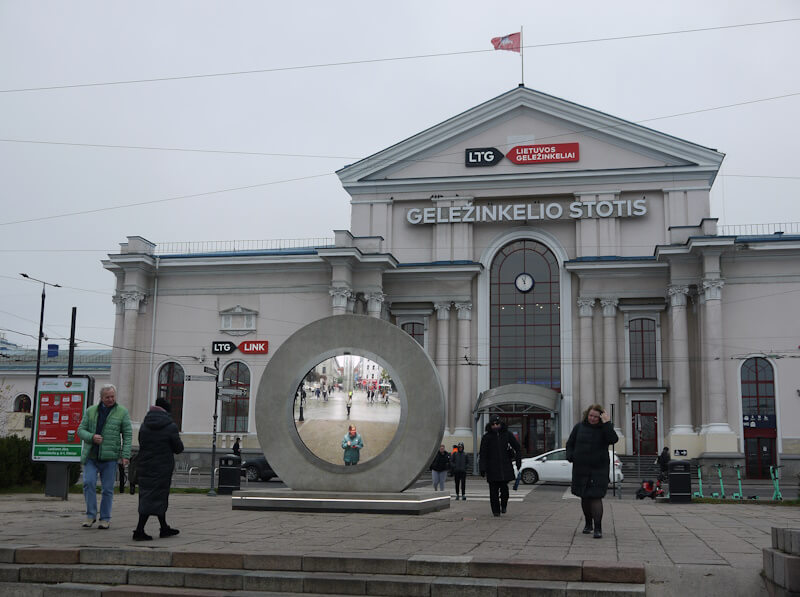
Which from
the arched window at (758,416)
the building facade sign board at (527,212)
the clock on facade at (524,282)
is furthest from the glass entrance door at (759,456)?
the clock on facade at (524,282)

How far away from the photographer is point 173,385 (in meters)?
42.9

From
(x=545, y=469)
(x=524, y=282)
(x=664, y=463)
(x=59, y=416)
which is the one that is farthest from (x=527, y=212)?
(x=59, y=416)

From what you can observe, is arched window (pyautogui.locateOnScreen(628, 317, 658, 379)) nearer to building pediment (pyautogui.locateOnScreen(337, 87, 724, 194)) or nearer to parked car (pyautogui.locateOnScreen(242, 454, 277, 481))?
building pediment (pyautogui.locateOnScreen(337, 87, 724, 194))

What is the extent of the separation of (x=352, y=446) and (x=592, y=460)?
5059 mm

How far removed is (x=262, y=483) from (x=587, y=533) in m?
23.6

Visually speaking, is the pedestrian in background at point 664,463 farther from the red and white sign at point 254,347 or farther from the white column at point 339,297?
the red and white sign at point 254,347

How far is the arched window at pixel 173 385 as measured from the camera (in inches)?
1677

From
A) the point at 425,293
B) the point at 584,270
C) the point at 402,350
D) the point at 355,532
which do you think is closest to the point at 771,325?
the point at 584,270

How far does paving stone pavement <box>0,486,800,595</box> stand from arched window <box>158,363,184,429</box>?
1045 inches

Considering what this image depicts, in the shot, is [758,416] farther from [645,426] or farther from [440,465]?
[440,465]

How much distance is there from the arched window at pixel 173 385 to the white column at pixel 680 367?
24.0m

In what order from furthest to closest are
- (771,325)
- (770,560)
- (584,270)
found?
(584,270) < (771,325) < (770,560)

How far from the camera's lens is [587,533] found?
453 inches

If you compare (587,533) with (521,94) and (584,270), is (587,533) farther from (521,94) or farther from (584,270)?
(521,94)
